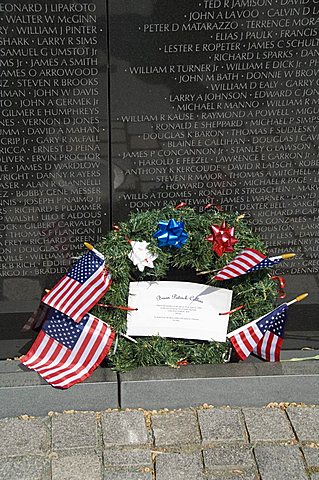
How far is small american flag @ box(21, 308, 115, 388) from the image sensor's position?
16.2 feet

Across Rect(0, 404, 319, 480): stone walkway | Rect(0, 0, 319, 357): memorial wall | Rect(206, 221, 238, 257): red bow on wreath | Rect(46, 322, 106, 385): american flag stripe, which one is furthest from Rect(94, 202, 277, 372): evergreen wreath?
Rect(0, 404, 319, 480): stone walkway

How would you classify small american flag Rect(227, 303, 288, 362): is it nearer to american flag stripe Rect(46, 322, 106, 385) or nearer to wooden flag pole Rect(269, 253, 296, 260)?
wooden flag pole Rect(269, 253, 296, 260)

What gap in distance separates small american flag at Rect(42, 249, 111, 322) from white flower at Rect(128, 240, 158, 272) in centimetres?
21

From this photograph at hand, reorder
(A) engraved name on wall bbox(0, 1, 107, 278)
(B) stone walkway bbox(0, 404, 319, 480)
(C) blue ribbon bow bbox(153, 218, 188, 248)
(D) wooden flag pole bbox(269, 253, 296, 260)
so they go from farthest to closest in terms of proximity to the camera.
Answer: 1. (D) wooden flag pole bbox(269, 253, 296, 260)
2. (C) blue ribbon bow bbox(153, 218, 188, 248)
3. (A) engraved name on wall bbox(0, 1, 107, 278)
4. (B) stone walkway bbox(0, 404, 319, 480)

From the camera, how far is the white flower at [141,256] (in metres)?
4.96

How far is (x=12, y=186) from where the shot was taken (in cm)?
521

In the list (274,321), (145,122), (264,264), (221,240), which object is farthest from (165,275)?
(145,122)

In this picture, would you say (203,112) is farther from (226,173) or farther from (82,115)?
(82,115)

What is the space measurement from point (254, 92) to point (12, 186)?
1764 mm

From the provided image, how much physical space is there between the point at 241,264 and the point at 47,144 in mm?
1530

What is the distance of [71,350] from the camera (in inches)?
198

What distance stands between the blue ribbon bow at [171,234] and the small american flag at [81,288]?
416 millimetres

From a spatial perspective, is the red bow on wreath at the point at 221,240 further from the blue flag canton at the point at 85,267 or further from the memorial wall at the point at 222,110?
the blue flag canton at the point at 85,267

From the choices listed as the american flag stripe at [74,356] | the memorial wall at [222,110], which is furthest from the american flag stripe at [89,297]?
the memorial wall at [222,110]
